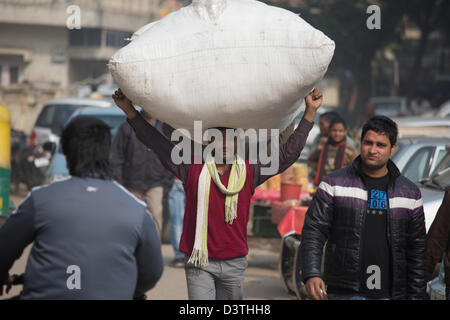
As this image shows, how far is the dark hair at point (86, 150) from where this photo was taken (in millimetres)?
3471

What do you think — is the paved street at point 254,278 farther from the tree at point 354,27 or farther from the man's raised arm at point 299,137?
the tree at point 354,27

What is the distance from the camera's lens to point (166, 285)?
27.8ft

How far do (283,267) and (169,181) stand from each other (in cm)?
223

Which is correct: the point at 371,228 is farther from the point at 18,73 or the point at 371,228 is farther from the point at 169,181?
the point at 18,73

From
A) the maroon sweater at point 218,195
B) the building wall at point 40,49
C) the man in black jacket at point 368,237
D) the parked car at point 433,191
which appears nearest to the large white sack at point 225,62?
the maroon sweater at point 218,195

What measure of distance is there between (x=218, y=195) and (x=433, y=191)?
10.8 feet

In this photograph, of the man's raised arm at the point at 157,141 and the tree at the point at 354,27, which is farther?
the tree at the point at 354,27

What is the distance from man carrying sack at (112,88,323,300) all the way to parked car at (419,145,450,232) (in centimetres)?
271

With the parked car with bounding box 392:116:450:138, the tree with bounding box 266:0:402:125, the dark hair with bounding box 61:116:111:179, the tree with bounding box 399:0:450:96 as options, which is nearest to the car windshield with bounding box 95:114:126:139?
the parked car with bounding box 392:116:450:138

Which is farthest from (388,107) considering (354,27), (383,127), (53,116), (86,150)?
(86,150)

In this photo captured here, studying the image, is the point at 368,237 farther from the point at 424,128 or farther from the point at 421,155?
the point at 424,128

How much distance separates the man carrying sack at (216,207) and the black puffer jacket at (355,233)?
1.34ft

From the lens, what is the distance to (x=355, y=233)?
4430mm
